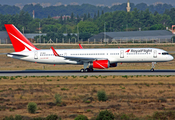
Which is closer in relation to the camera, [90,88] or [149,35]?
[90,88]

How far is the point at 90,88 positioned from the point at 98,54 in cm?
1602

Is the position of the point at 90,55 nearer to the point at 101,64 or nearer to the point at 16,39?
the point at 101,64

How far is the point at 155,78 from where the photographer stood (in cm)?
3819

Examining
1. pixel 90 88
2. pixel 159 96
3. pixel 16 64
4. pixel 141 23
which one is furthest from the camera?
pixel 141 23

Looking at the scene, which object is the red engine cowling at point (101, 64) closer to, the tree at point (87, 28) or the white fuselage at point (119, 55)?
the white fuselage at point (119, 55)

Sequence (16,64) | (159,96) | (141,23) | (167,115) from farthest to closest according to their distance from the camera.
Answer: (141,23), (16,64), (159,96), (167,115)

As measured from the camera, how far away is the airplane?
151ft

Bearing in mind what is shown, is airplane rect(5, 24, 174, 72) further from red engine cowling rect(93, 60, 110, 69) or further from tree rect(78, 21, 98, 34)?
tree rect(78, 21, 98, 34)

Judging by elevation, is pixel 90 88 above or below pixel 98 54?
below

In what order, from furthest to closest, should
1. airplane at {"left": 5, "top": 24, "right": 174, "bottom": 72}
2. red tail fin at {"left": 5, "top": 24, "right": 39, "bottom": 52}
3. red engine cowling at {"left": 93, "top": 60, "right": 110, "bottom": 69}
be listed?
1. red tail fin at {"left": 5, "top": 24, "right": 39, "bottom": 52}
2. airplane at {"left": 5, "top": 24, "right": 174, "bottom": 72}
3. red engine cowling at {"left": 93, "top": 60, "right": 110, "bottom": 69}

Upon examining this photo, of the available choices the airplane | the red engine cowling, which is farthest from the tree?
the red engine cowling

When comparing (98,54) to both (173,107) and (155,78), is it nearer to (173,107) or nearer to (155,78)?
(155,78)

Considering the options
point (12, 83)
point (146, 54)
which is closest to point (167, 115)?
point (12, 83)

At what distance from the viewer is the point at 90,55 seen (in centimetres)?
4728
